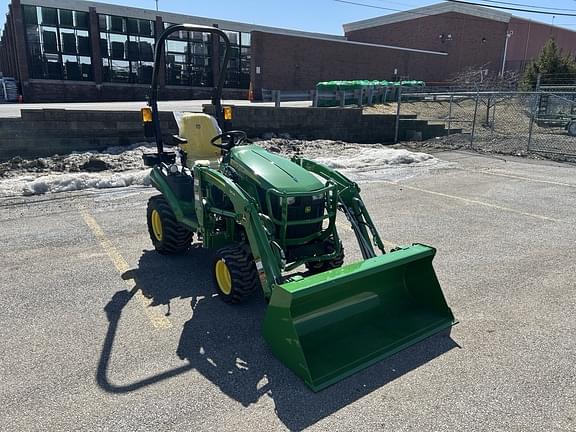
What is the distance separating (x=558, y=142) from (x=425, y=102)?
8.03 m

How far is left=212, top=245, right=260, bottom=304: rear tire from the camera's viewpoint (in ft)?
11.8

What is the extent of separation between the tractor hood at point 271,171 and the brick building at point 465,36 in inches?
1607

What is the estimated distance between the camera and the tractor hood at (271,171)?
12.0 ft

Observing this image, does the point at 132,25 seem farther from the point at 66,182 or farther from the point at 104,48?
the point at 66,182

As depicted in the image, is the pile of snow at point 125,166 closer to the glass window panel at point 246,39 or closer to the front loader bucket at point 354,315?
the front loader bucket at point 354,315

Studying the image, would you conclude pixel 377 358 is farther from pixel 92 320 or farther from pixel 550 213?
pixel 550 213

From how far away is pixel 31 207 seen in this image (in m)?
6.80

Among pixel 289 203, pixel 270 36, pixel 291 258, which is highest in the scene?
pixel 270 36

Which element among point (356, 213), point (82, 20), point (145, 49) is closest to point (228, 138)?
point (356, 213)

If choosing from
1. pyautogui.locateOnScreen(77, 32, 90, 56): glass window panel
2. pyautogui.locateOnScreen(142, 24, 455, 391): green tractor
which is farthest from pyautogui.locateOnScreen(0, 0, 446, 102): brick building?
pyautogui.locateOnScreen(142, 24, 455, 391): green tractor

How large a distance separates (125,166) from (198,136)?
181 inches

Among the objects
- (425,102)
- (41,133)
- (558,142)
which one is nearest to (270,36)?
(425,102)

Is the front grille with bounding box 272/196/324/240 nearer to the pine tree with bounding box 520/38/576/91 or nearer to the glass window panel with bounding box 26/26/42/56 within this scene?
the pine tree with bounding box 520/38/576/91

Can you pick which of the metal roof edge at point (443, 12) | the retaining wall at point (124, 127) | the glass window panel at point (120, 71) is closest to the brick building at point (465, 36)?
the metal roof edge at point (443, 12)
